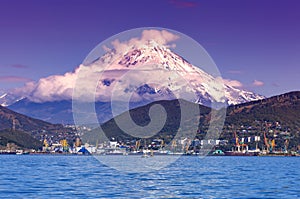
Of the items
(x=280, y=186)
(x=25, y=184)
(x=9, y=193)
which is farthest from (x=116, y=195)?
(x=280, y=186)

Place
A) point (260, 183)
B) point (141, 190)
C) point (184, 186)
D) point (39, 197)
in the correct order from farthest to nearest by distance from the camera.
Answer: point (260, 183)
point (184, 186)
point (141, 190)
point (39, 197)

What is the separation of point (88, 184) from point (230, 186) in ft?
60.1

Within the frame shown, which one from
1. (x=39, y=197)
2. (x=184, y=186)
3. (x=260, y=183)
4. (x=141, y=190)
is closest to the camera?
(x=39, y=197)

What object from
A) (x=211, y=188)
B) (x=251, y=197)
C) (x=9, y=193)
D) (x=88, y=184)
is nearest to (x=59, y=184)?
(x=88, y=184)

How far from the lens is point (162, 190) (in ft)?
226

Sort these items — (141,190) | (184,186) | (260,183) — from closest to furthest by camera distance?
1. (141,190)
2. (184,186)
3. (260,183)

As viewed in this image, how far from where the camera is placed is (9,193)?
210ft

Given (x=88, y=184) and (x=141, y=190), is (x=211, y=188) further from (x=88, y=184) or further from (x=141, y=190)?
(x=88, y=184)

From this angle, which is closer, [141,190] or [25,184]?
[141,190]

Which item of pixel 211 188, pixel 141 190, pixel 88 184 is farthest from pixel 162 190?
pixel 88 184

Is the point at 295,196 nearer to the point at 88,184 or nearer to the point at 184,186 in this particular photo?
the point at 184,186

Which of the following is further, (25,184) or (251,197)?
(25,184)

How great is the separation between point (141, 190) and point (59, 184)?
12908 millimetres

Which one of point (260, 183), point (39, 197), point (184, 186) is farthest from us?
point (260, 183)
